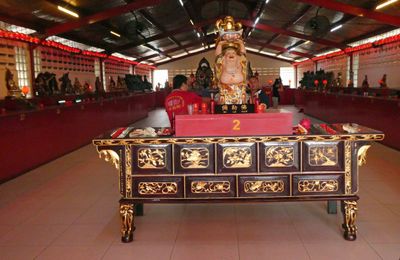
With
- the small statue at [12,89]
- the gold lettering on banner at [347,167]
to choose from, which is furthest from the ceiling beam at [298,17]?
the gold lettering on banner at [347,167]

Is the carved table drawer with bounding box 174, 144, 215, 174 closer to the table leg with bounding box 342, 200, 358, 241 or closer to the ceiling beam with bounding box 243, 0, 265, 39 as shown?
the table leg with bounding box 342, 200, 358, 241

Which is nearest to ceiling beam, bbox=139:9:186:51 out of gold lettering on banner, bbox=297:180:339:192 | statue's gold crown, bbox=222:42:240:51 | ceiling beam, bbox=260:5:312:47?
ceiling beam, bbox=260:5:312:47

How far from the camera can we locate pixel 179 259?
2.66 metres

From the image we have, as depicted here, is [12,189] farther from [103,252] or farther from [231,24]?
[231,24]

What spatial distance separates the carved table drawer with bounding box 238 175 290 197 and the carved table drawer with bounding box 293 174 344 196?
8 centimetres

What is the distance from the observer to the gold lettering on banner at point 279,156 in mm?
2891

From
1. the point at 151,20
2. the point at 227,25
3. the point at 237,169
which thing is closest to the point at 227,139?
the point at 237,169

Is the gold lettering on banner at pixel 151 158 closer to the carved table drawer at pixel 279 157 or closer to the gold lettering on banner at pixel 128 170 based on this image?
the gold lettering on banner at pixel 128 170

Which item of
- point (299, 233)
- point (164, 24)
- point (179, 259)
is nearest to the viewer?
point (179, 259)

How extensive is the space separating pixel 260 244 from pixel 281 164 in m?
0.60

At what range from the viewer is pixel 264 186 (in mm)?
2930

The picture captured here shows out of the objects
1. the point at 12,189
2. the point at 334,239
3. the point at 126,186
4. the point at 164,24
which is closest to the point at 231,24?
the point at 126,186

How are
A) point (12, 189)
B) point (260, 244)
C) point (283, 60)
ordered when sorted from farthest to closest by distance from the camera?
point (283, 60)
point (12, 189)
point (260, 244)

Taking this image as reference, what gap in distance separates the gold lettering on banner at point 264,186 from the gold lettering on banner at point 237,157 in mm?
143
